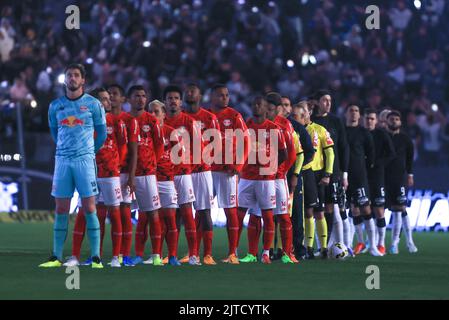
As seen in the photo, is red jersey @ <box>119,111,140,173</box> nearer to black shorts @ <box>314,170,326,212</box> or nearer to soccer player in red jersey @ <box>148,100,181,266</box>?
soccer player in red jersey @ <box>148,100,181,266</box>

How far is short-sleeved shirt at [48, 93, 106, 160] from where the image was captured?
14.0m

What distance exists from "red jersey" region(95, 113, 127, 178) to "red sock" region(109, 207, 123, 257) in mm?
454

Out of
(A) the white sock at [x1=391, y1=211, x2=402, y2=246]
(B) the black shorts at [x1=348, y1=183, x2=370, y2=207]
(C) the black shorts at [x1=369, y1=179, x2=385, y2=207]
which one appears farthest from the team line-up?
(A) the white sock at [x1=391, y1=211, x2=402, y2=246]

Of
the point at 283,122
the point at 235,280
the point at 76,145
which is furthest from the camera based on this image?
the point at 283,122

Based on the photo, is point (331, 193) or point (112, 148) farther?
point (331, 193)

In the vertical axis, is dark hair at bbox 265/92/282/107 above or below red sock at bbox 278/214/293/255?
above

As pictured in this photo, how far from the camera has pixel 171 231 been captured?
15336mm

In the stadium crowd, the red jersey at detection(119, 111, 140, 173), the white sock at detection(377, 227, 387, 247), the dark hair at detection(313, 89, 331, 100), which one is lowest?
the white sock at detection(377, 227, 387, 247)

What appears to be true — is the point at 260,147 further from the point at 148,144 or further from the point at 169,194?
the point at 148,144

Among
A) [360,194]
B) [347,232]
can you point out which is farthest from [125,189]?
[360,194]

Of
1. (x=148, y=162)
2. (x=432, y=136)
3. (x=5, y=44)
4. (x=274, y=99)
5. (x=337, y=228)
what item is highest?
(x=5, y=44)

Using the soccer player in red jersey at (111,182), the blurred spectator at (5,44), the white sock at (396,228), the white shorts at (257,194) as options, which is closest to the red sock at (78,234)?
the soccer player in red jersey at (111,182)

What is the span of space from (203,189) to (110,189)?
1328 mm
